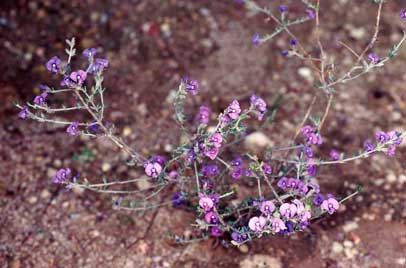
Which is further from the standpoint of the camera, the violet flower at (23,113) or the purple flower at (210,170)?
the purple flower at (210,170)

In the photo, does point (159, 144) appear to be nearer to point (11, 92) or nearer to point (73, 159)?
point (73, 159)

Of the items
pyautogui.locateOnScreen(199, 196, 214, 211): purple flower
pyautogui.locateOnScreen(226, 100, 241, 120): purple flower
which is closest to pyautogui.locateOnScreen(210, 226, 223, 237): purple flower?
pyautogui.locateOnScreen(199, 196, 214, 211): purple flower

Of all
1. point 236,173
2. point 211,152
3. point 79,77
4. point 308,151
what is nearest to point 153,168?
point 211,152

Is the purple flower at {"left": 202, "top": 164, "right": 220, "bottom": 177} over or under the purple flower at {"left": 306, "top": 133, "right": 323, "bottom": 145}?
under

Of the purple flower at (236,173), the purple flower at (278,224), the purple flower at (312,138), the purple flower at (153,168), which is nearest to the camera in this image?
the purple flower at (278,224)

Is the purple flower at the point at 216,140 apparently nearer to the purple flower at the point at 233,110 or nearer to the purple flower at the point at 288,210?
the purple flower at the point at 233,110

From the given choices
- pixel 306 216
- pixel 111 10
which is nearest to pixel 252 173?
pixel 306 216

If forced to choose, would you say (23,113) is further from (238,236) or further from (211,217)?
(238,236)

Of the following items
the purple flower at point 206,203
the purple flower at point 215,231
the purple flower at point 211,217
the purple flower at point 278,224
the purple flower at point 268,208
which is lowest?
the purple flower at point 278,224

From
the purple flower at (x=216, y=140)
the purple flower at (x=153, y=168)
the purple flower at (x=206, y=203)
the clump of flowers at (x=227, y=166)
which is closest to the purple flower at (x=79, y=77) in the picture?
the clump of flowers at (x=227, y=166)

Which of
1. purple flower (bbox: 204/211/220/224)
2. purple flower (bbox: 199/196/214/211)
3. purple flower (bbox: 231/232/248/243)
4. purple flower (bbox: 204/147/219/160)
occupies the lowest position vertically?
purple flower (bbox: 231/232/248/243)

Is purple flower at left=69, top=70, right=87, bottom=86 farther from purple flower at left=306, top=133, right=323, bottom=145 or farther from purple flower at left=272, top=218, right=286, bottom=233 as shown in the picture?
purple flower at left=306, top=133, right=323, bottom=145
